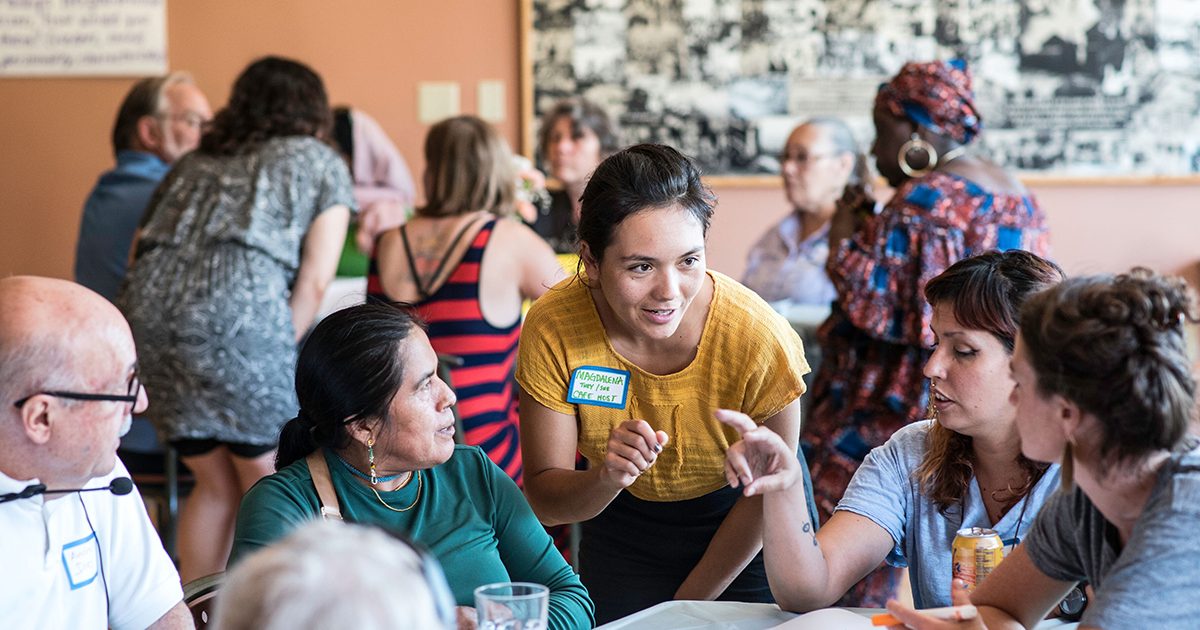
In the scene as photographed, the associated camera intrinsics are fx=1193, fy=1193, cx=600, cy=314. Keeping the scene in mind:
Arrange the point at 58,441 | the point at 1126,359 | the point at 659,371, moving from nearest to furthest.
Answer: the point at 1126,359
the point at 58,441
the point at 659,371

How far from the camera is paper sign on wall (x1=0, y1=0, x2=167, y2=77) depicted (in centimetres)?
572

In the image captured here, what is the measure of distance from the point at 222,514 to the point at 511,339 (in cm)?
104

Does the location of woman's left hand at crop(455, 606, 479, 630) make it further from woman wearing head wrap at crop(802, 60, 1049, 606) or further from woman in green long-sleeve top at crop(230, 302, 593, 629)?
woman wearing head wrap at crop(802, 60, 1049, 606)

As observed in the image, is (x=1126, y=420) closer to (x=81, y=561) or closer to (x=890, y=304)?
(x=81, y=561)

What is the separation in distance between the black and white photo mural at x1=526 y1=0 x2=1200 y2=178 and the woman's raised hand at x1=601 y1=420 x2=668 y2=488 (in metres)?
3.96

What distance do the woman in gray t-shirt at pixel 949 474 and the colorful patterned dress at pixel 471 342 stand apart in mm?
1454

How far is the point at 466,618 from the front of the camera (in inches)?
63.4

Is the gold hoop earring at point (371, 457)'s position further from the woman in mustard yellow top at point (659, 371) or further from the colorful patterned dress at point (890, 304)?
the colorful patterned dress at point (890, 304)

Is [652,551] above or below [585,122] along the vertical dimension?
below

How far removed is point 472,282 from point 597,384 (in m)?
1.22

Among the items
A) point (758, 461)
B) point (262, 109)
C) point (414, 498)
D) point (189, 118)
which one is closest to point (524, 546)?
point (414, 498)

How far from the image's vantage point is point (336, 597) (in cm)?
84

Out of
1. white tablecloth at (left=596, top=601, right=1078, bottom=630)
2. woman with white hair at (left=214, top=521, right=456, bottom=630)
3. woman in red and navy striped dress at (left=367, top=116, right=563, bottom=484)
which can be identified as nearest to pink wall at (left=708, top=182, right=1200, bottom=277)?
woman in red and navy striped dress at (left=367, top=116, right=563, bottom=484)

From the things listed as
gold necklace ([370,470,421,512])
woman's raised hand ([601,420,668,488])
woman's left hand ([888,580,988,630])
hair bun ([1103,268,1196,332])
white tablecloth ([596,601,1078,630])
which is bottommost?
white tablecloth ([596,601,1078,630])
